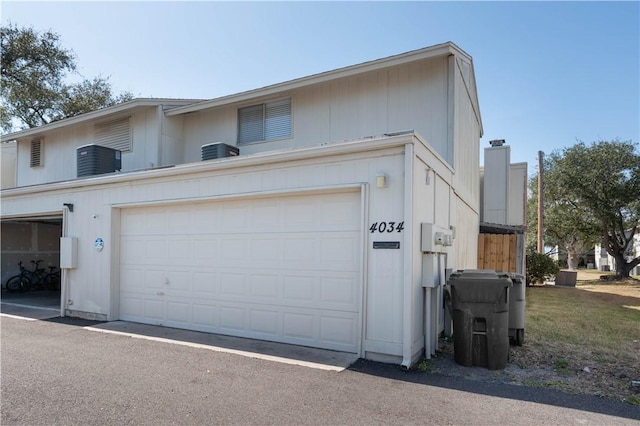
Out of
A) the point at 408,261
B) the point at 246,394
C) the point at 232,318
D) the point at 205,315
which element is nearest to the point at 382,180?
the point at 408,261

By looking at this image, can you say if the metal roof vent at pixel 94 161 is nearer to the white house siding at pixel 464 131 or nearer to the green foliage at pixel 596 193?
the white house siding at pixel 464 131

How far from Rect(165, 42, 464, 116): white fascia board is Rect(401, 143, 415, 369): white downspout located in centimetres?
368

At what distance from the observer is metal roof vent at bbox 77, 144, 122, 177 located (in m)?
10.5

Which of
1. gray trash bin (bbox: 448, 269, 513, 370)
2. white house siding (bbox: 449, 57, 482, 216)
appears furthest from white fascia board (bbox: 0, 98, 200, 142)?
gray trash bin (bbox: 448, 269, 513, 370)

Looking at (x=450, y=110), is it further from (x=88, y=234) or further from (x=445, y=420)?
(x=88, y=234)

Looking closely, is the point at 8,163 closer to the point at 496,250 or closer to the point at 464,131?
the point at 464,131

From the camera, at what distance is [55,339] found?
680 cm

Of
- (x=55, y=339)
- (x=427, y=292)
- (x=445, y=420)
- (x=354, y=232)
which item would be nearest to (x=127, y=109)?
(x=55, y=339)

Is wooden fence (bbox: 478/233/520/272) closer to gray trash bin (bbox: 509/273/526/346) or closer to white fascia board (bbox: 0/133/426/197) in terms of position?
gray trash bin (bbox: 509/273/526/346)

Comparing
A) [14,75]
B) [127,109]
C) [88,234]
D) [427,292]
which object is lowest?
[427,292]

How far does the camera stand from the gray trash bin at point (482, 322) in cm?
532

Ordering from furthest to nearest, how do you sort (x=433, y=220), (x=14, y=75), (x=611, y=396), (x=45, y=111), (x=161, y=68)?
(x=45, y=111) → (x=14, y=75) → (x=161, y=68) → (x=433, y=220) → (x=611, y=396)

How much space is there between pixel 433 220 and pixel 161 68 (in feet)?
32.6

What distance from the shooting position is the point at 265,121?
33.9 feet
